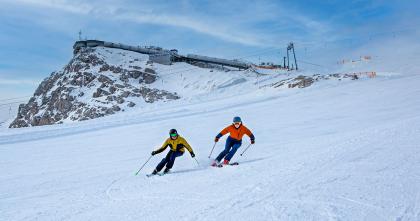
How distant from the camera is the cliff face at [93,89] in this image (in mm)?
61125

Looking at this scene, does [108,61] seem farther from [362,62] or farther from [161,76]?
[362,62]

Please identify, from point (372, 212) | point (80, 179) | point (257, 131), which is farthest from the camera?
point (257, 131)

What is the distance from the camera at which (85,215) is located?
681 cm

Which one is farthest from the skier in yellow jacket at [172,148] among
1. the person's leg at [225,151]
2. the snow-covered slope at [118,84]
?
the snow-covered slope at [118,84]

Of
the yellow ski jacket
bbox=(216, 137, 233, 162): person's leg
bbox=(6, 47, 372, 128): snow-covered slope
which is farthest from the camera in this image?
bbox=(6, 47, 372, 128): snow-covered slope

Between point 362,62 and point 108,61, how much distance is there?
4610cm

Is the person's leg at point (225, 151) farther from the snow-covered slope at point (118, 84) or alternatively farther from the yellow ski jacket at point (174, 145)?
the snow-covered slope at point (118, 84)

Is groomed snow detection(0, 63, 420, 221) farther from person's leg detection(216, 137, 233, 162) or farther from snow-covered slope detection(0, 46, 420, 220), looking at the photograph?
person's leg detection(216, 137, 233, 162)

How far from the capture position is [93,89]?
69.1 m

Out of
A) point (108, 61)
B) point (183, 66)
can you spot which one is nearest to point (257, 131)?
point (183, 66)

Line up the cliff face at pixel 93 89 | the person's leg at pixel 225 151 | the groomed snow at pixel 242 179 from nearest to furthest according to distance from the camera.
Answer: the groomed snow at pixel 242 179, the person's leg at pixel 225 151, the cliff face at pixel 93 89

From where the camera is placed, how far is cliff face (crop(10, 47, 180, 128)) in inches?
2406

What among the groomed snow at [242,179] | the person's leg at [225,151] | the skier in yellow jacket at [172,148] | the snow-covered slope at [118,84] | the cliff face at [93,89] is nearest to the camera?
the groomed snow at [242,179]

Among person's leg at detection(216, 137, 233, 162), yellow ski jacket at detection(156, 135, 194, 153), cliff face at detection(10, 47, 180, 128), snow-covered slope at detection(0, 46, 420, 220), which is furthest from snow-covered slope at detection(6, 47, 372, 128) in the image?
yellow ski jacket at detection(156, 135, 194, 153)
